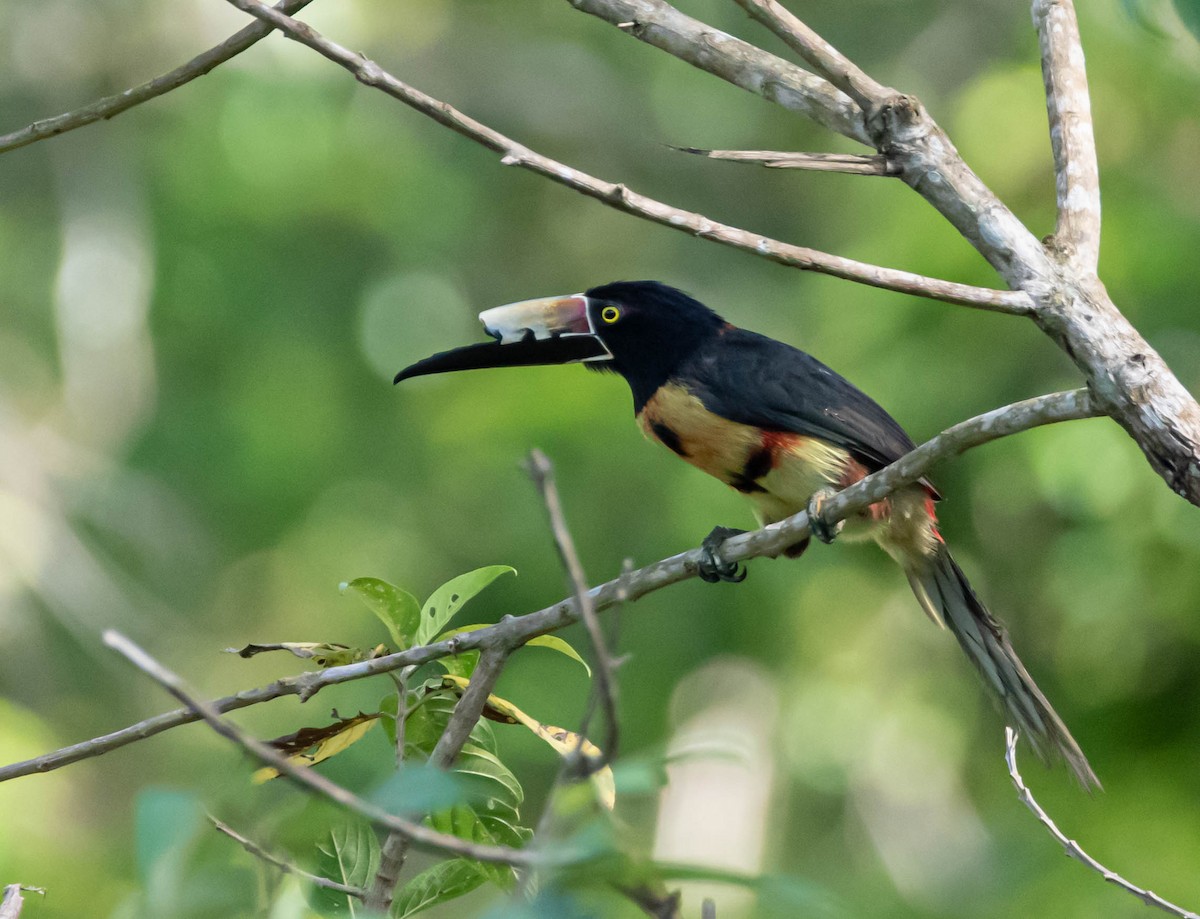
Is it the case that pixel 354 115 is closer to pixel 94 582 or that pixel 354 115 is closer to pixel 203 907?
pixel 94 582

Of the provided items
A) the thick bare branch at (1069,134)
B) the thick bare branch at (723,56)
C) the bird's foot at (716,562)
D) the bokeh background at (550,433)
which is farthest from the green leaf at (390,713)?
the bokeh background at (550,433)

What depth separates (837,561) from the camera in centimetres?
736

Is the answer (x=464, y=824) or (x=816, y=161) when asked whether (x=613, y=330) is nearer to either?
(x=816, y=161)

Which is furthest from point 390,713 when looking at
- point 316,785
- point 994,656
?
point 994,656

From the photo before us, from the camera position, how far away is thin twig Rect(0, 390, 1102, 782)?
6.94 feet

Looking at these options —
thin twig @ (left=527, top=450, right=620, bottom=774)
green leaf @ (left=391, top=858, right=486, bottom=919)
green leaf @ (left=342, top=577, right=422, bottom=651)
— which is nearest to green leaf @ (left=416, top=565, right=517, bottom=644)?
green leaf @ (left=342, top=577, right=422, bottom=651)

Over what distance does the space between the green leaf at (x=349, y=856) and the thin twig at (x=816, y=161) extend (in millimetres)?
1211

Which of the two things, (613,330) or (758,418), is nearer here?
(758,418)

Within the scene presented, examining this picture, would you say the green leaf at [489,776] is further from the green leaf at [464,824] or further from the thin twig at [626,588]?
the thin twig at [626,588]

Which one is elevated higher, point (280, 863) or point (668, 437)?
point (668, 437)

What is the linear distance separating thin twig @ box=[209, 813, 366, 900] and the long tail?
1.70m

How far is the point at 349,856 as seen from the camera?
224 centimetres

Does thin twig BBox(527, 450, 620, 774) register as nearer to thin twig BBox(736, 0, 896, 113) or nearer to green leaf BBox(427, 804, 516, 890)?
green leaf BBox(427, 804, 516, 890)

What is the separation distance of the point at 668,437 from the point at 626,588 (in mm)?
1816
